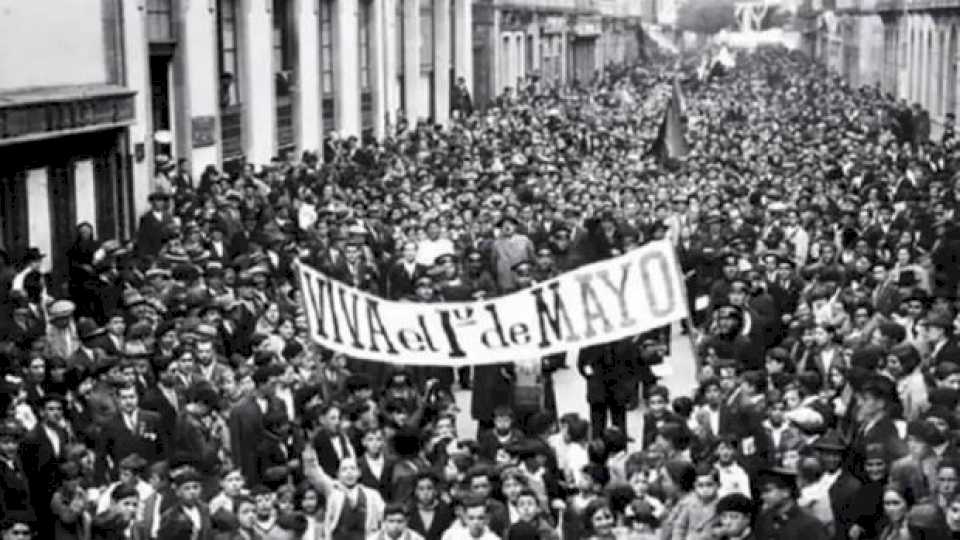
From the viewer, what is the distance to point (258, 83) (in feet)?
95.8

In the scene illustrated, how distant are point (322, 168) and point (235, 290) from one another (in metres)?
11.3

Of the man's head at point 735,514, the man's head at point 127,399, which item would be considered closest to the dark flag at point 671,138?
the man's head at point 127,399

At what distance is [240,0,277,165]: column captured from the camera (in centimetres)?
2862

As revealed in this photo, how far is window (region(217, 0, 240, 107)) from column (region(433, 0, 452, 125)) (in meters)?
16.5

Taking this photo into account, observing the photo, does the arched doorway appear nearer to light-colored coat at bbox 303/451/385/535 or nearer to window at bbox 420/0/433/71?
window at bbox 420/0/433/71

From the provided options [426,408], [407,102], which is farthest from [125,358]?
[407,102]

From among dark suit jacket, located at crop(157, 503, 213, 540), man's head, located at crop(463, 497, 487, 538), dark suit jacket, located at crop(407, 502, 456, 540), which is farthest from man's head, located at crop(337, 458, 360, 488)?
man's head, located at crop(463, 497, 487, 538)

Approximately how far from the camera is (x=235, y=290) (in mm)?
14562

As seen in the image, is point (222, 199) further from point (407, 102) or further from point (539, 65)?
point (539, 65)

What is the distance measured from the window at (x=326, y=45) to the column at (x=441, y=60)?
1011cm

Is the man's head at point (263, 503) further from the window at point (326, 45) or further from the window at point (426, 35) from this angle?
the window at point (426, 35)

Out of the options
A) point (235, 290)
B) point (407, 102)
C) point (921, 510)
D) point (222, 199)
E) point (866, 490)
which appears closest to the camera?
point (921, 510)

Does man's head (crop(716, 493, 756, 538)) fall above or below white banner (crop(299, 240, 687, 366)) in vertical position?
below

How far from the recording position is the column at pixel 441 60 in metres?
44.9
